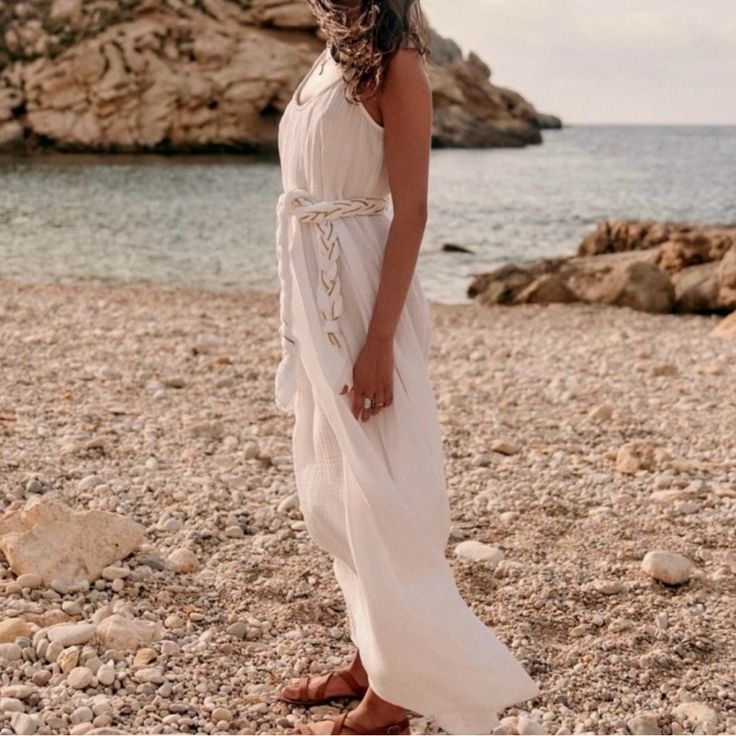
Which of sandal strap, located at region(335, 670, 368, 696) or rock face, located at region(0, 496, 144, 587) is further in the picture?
rock face, located at region(0, 496, 144, 587)

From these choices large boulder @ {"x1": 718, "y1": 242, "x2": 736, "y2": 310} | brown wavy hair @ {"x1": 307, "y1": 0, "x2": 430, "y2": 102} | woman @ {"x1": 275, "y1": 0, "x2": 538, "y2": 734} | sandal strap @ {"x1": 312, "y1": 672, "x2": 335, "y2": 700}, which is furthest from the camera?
large boulder @ {"x1": 718, "y1": 242, "x2": 736, "y2": 310}

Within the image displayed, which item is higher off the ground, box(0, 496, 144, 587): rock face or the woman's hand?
the woman's hand

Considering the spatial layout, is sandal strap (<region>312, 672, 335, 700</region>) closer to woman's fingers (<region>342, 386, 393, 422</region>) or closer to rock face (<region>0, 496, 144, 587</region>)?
woman's fingers (<region>342, 386, 393, 422</region>)

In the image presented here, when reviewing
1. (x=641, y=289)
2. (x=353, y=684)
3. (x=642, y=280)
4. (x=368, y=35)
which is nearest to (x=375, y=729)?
(x=353, y=684)

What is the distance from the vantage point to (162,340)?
31.1 feet

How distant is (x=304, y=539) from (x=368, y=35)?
266 cm

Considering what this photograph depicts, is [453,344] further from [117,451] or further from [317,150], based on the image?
[317,150]

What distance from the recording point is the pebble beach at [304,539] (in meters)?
3.23

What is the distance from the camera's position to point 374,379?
8.70 feet

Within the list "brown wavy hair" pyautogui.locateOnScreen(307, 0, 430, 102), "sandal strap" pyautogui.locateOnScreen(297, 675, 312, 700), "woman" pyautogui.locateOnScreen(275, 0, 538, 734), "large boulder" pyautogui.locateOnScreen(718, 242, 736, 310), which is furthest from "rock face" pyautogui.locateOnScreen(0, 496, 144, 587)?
"large boulder" pyautogui.locateOnScreen(718, 242, 736, 310)

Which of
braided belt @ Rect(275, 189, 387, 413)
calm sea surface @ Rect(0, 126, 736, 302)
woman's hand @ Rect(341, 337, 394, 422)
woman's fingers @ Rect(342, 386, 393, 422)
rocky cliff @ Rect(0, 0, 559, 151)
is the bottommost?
calm sea surface @ Rect(0, 126, 736, 302)

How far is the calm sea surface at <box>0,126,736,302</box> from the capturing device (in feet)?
61.2

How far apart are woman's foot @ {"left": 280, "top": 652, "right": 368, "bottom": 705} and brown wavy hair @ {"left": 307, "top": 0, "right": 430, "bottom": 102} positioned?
178 centimetres

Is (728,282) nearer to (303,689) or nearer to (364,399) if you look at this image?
(303,689)
